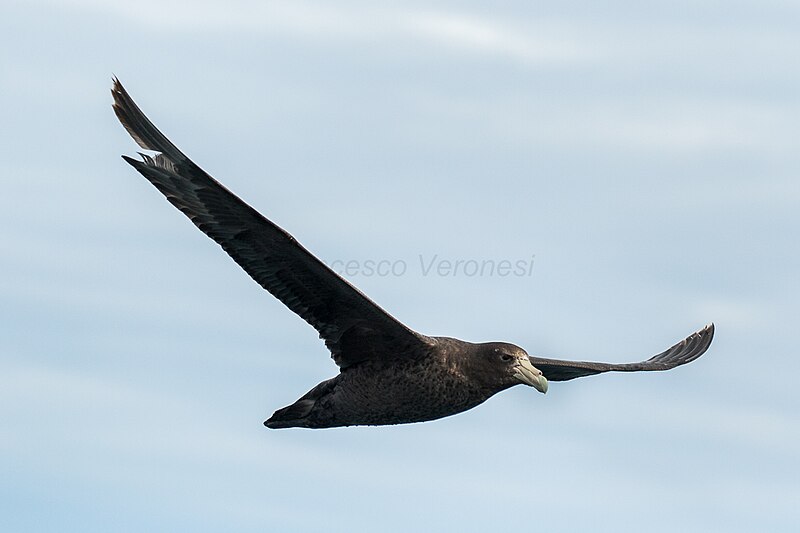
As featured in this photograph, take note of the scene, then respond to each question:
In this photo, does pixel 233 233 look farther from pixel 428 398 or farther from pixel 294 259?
pixel 428 398

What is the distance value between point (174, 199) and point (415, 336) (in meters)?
2.97

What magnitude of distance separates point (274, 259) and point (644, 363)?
21.1 feet

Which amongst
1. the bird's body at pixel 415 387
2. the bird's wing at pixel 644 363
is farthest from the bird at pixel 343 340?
the bird's wing at pixel 644 363

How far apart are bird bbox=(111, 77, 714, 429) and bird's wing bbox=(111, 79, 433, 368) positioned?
0.04 feet

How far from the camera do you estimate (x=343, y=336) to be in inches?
648

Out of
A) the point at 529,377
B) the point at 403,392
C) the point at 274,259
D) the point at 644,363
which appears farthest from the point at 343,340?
the point at 644,363

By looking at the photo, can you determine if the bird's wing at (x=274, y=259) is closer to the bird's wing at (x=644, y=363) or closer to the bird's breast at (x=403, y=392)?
the bird's breast at (x=403, y=392)

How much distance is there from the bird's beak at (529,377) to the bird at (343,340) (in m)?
0.01

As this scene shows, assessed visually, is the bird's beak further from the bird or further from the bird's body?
the bird's body

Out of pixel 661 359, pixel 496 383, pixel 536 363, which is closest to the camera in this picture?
pixel 496 383

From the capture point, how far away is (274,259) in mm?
15867

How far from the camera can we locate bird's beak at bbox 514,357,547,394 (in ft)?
52.4

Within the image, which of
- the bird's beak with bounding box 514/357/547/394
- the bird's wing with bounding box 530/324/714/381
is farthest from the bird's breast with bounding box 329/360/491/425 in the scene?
the bird's wing with bounding box 530/324/714/381

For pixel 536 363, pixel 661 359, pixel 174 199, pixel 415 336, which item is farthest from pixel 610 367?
pixel 174 199
